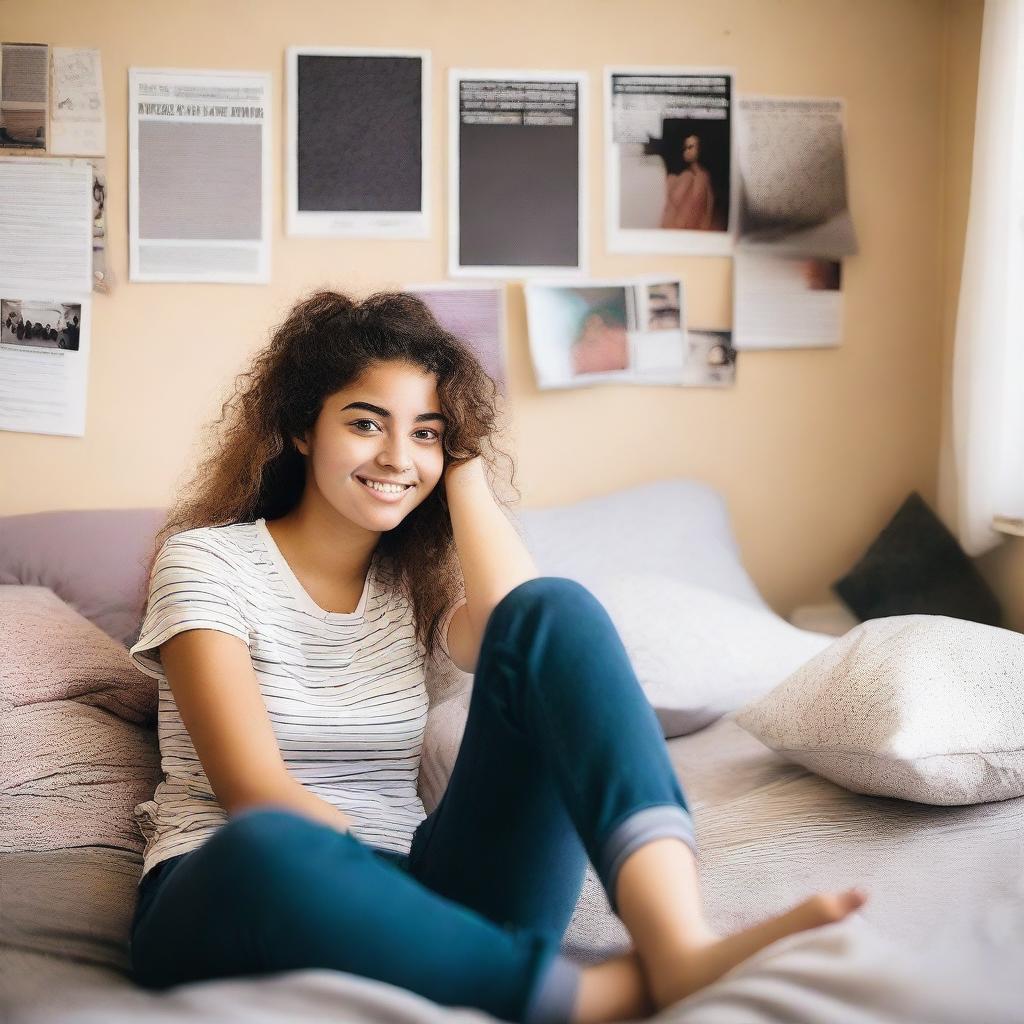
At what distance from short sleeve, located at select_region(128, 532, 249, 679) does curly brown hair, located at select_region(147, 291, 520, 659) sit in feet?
0.57

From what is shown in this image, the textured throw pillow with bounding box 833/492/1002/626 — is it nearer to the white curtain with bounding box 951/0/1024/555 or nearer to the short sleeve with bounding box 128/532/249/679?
the white curtain with bounding box 951/0/1024/555

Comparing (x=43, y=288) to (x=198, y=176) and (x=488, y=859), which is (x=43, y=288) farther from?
(x=488, y=859)

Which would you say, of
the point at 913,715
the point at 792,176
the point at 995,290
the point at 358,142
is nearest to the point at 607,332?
the point at 792,176

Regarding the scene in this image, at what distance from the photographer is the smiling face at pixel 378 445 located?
1.25m

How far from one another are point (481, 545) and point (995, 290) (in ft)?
3.95

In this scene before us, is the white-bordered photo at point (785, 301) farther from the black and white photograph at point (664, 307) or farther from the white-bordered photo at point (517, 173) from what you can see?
the white-bordered photo at point (517, 173)

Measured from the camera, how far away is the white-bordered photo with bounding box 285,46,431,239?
2.18 metres

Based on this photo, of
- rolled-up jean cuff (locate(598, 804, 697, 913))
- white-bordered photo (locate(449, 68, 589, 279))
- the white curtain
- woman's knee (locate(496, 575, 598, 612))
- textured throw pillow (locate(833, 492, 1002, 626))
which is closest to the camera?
rolled-up jean cuff (locate(598, 804, 697, 913))

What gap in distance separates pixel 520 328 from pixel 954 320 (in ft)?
2.92

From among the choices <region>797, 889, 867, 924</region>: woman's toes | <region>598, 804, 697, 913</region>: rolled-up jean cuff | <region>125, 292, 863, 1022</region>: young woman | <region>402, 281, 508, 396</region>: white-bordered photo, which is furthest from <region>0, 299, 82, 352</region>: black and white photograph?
<region>797, 889, 867, 924</region>: woman's toes

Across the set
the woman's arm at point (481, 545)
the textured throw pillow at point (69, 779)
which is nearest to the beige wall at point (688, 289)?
the textured throw pillow at point (69, 779)

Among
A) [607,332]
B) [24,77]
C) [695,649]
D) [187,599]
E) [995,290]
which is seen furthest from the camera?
[607,332]

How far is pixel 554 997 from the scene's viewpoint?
2.56ft

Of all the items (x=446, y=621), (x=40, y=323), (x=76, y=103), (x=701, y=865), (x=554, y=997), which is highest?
(x=76, y=103)
